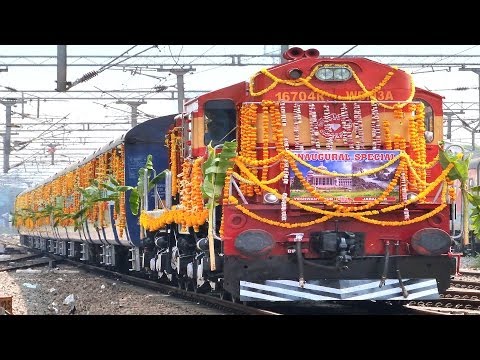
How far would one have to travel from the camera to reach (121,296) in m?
16.4

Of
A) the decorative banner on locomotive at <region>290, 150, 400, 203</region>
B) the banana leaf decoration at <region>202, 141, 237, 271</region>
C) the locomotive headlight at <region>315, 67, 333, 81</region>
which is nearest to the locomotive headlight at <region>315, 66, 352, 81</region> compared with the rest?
the locomotive headlight at <region>315, 67, 333, 81</region>

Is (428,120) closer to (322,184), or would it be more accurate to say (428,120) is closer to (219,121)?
(322,184)

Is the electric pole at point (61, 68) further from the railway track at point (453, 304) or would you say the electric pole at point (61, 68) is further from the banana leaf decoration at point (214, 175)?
the railway track at point (453, 304)

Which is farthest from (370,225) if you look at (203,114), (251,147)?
(203,114)

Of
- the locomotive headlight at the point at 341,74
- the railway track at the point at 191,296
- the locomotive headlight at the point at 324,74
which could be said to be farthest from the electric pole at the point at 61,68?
the locomotive headlight at the point at 341,74

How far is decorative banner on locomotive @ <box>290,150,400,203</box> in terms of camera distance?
10.8 m

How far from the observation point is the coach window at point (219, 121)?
38.2 ft

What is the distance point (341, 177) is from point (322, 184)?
232 millimetres

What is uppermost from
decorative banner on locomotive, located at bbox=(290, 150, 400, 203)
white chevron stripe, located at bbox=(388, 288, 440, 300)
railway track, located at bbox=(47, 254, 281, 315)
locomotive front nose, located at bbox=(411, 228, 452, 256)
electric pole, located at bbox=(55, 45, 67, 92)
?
electric pole, located at bbox=(55, 45, 67, 92)

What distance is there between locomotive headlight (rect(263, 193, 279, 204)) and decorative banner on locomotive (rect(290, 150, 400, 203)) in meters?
0.20

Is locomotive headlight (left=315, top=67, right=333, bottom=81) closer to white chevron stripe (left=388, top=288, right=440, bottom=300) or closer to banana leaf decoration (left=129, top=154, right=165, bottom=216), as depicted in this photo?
white chevron stripe (left=388, top=288, right=440, bottom=300)
